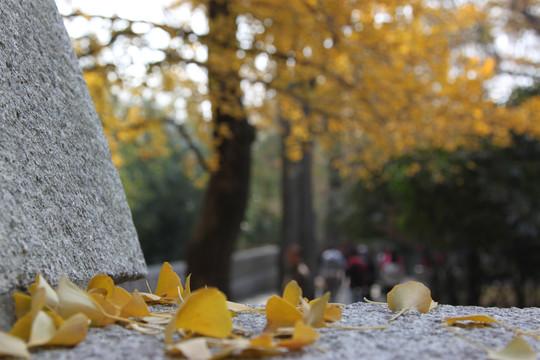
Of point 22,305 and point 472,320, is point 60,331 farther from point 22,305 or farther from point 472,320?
point 472,320

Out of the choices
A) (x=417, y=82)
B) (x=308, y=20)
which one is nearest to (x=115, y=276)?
→ (x=308, y=20)

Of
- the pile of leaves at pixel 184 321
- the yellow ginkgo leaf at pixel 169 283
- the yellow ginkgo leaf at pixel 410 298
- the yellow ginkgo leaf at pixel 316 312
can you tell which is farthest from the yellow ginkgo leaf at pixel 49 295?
the yellow ginkgo leaf at pixel 410 298

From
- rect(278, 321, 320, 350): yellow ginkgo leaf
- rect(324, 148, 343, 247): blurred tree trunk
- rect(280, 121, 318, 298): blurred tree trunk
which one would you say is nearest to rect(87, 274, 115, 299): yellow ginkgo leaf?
rect(278, 321, 320, 350): yellow ginkgo leaf

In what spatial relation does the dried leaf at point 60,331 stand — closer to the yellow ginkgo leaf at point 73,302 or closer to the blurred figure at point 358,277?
the yellow ginkgo leaf at point 73,302

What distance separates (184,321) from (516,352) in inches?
24.2

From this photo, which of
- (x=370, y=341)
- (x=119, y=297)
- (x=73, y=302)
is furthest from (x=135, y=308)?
(x=370, y=341)

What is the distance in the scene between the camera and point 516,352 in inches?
42.1

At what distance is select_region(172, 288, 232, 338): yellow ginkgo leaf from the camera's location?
3.77 feet

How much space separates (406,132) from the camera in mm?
6672

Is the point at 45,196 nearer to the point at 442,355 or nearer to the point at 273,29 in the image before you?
the point at 442,355

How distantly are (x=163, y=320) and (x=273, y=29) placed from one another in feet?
15.9

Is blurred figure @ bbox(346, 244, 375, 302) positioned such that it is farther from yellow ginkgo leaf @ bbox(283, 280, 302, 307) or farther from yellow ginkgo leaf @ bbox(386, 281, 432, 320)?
yellow ginkgo leaf @ bbox(283, 280, 302, 307)

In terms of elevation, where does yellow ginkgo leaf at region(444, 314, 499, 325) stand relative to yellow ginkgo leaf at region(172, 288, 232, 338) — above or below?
below

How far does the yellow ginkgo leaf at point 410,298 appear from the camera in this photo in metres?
1.58
